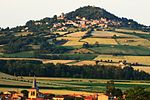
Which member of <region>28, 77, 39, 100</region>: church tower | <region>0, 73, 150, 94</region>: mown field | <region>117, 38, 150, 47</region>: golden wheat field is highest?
<region>117, 38, 150, 47</region>: golden wheat field

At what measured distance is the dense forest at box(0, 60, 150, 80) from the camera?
128 m

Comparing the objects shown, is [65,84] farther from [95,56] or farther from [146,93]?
[95,56]

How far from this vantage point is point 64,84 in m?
113

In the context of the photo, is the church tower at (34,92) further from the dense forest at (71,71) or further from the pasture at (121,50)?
the pasture at (121,50)

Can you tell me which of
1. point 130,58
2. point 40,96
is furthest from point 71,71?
point 40,96

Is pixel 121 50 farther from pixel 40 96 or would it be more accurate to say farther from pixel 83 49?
pixel 40 96

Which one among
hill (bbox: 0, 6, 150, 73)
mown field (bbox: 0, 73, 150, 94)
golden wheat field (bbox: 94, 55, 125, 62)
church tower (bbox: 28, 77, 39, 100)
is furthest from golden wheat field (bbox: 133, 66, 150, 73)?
church tower (bbox: 28, 77, 39, 100)

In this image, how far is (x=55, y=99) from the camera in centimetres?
9675

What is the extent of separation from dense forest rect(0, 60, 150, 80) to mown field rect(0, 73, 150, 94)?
4.79 meters

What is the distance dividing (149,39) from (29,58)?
2115 inches

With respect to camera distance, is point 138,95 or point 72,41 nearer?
point 138,95

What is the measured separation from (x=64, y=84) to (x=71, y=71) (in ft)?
60.1

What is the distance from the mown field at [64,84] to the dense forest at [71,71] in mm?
4790

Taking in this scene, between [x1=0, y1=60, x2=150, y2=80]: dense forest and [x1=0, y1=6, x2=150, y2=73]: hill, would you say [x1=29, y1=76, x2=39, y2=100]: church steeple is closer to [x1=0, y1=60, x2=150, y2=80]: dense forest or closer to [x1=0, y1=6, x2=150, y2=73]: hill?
[x1=0, y1=60, x2=150, y2=80]: dense forest
